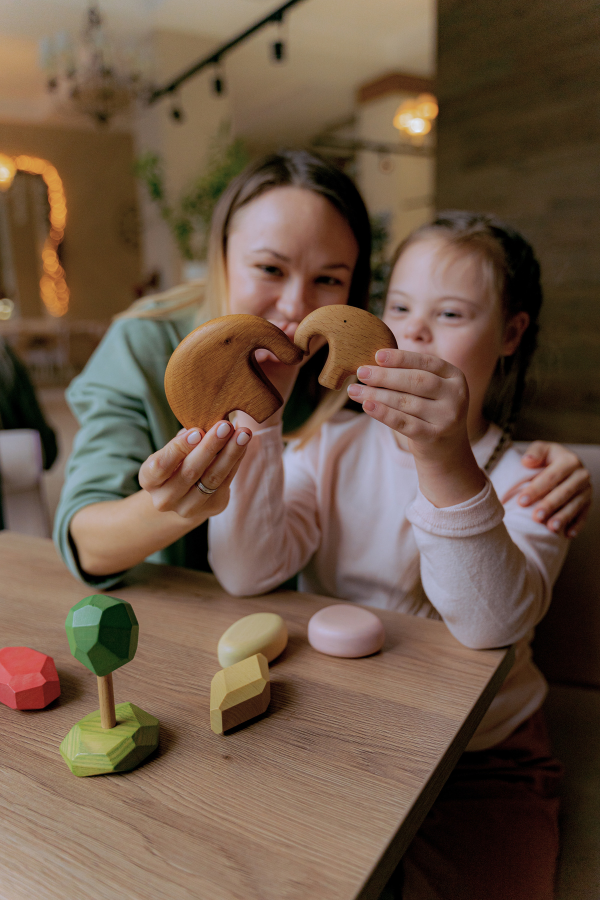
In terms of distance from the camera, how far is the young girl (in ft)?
2.01

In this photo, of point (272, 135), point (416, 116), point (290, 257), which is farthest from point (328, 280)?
point (272, 135)

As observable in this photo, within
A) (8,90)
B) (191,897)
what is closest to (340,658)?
(191,897)

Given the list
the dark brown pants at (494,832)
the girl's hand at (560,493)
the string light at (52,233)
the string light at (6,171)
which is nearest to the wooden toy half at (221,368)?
the girl's hand at (560,493)

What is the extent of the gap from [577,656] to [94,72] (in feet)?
13.3

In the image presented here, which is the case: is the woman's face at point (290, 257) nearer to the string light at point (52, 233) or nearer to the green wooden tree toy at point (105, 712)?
the green wooden tree toy at point (105, 712)

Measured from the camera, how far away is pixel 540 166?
1.57 meters

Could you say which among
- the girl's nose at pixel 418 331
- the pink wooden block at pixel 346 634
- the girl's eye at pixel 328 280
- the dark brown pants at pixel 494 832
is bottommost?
the dark brown pants at pixel 494 832

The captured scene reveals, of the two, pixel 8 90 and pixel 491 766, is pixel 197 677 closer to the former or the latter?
pixel 491 766

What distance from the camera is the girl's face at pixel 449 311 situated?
817 mm

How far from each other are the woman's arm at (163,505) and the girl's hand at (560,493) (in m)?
0.41

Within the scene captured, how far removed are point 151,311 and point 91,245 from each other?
7185 millimetres

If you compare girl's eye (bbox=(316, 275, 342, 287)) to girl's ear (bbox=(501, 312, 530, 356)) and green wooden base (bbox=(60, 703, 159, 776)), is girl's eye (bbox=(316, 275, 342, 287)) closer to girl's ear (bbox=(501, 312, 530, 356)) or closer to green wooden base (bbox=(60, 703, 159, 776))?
girl's ear (bbox=(501, 312, 530, 356))

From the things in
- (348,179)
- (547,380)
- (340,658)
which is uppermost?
(348,179)

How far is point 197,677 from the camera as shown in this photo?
0.59m
